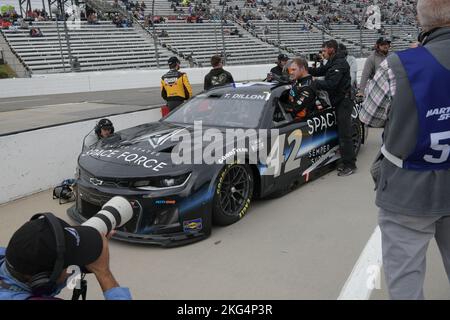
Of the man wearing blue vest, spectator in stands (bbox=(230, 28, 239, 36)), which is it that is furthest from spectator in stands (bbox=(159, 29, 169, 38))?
the man wearing blue vest

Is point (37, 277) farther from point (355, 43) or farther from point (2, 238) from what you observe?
point (355, 43)

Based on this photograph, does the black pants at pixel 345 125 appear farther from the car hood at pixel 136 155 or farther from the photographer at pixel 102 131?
the photographer at pixel 102 131

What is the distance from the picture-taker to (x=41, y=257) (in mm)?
1391

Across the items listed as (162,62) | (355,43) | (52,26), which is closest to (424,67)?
(162,62)

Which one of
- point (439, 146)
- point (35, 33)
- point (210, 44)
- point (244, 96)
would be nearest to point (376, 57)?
point (244, 96)

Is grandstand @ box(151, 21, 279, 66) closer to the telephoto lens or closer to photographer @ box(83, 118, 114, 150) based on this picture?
photographer @ box(83, 118, 114, 150)

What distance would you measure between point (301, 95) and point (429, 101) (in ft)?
11.0

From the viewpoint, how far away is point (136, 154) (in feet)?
13.1

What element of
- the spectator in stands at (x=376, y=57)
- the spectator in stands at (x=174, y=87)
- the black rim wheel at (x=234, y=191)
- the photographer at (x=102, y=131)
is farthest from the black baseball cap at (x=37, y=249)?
the spectator in stands at (x=376, y=57)

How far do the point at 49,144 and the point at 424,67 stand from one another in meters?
4.88

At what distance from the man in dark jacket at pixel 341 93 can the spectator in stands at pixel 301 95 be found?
0.61 ft

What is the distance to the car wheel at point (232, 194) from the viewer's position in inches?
158

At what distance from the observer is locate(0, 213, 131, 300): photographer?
1.39 metres

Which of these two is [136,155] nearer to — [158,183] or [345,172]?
[158,183]
